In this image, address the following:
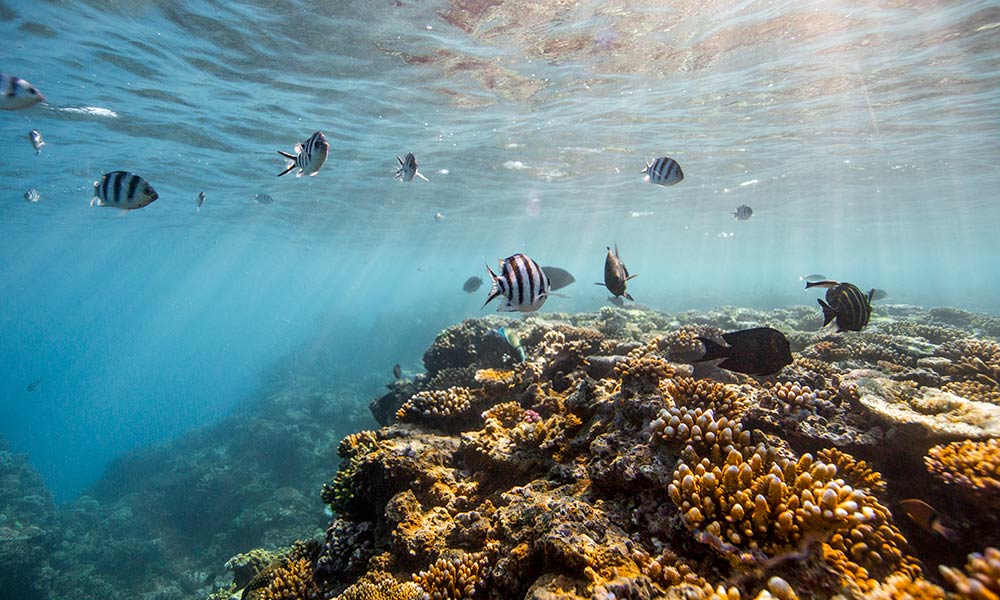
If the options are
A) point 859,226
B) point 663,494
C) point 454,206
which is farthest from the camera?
point 859,226

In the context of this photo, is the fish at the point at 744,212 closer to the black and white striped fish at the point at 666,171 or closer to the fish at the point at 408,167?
the black and white striped fish at the point at 666,171

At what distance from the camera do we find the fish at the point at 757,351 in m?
3.51

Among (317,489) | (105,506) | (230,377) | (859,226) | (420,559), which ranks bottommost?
(230,377)

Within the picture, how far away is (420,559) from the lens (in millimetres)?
3762

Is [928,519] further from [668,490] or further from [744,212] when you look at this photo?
[744,212]

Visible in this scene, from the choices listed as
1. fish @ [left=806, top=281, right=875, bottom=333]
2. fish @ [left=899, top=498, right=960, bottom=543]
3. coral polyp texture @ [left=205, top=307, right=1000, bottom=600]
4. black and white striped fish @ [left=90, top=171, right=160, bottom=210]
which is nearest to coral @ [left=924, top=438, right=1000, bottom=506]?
coral polyp texture @ [left=205, top=307, right=1000, bottom=600]

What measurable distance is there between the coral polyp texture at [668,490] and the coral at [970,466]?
0.01 metres

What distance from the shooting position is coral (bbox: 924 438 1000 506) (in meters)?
2.92

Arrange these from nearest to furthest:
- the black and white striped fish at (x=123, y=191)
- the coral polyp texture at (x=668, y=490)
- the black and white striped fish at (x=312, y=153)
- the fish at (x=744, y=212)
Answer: the coral polyp texture at (x=668, y=490), the black and white striped fish at (x=312, y=153), the black and white striped fish at (x=123, y=191), the fish at (x=744, y=212)

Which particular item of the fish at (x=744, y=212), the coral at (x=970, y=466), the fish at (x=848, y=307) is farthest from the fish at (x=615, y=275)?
the fish at (x=744, y=212)

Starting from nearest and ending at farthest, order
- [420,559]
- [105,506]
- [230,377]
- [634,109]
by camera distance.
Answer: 1. [420,559]
2. [634,109]
3. [105,506]
4. [230,377]

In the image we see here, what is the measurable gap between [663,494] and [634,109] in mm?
16724

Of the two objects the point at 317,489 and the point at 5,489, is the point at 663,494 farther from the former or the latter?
the point at 5,489

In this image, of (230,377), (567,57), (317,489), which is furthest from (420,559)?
(230,377)
